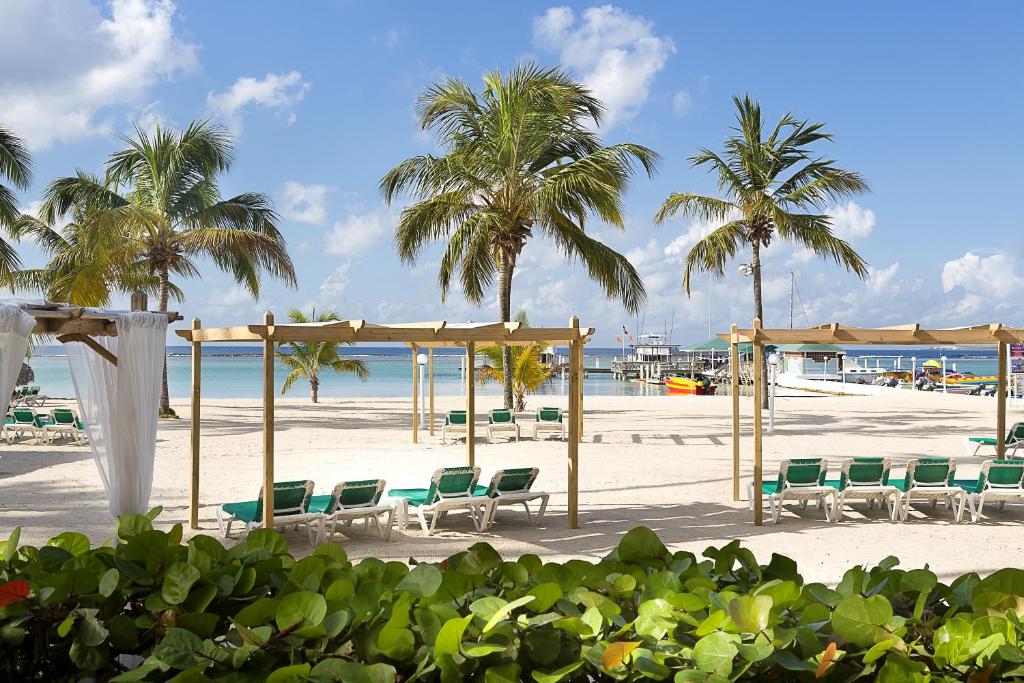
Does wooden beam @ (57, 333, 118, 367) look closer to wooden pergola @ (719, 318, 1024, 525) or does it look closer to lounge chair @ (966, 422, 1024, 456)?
wooden pergola @ (719, 318, 1024, 525)

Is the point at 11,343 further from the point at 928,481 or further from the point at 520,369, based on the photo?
the point at 520,369

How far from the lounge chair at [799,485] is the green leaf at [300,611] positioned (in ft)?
26.5

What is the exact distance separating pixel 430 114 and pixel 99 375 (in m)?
13.6

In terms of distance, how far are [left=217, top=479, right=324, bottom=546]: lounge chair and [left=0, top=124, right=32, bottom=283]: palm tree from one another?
12.6 m

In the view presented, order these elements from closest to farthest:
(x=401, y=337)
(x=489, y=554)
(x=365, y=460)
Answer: (x=489, y=554) < (x=401, y=337) < (x=365, y=460)

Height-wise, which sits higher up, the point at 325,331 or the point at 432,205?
the point at 432,205

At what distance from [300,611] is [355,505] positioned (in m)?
6.97

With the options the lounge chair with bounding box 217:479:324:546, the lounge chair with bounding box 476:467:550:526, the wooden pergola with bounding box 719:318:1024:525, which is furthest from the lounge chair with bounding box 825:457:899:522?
the lounge chair with bounding box 217:479:324:546

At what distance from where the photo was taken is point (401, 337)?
30.2ft

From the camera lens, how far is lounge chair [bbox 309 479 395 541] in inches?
322

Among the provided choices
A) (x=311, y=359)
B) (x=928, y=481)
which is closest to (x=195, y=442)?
(x=928, y=481)

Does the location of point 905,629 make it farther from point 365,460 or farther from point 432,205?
point 432,205

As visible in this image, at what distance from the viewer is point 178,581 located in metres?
1.75

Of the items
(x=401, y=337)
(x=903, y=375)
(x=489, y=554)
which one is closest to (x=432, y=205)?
(x=401, y=337)
